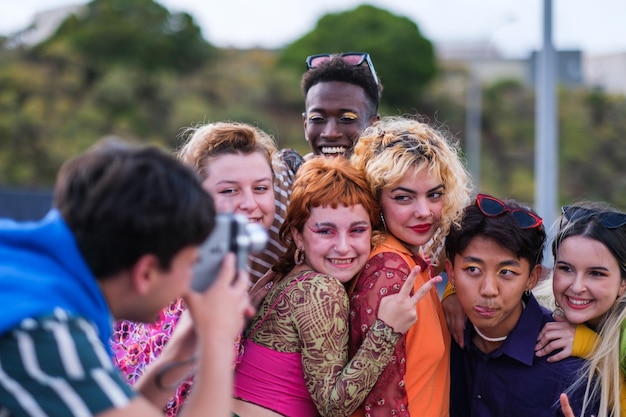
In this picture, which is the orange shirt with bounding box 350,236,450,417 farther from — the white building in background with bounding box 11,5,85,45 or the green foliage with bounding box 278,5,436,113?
the green foliage with bounding box 278,5,436,113

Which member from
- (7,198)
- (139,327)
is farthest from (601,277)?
(7,198)

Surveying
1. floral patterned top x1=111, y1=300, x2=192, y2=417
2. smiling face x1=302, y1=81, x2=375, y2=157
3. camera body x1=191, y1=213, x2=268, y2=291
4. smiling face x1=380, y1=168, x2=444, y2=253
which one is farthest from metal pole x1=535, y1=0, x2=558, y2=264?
camera body x1=191, y1=213, x2=268, y2=291

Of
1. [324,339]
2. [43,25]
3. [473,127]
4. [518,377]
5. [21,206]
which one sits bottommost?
[473,127]

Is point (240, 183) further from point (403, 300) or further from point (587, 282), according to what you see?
point (587, 282)

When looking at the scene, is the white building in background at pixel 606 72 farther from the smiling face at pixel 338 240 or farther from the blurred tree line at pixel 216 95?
the smiling face at pixel 338 240

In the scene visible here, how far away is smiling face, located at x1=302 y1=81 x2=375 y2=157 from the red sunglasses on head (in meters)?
1.47

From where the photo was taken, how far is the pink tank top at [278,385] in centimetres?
315

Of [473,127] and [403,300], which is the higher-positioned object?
[403,300]

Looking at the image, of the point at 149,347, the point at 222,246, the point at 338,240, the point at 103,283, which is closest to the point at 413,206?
the point at 338,240

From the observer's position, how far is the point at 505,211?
341 centimetres

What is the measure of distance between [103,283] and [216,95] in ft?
116

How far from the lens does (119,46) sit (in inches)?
1425

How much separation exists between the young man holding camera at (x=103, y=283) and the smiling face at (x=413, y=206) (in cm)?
136

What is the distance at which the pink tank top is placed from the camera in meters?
3.15
